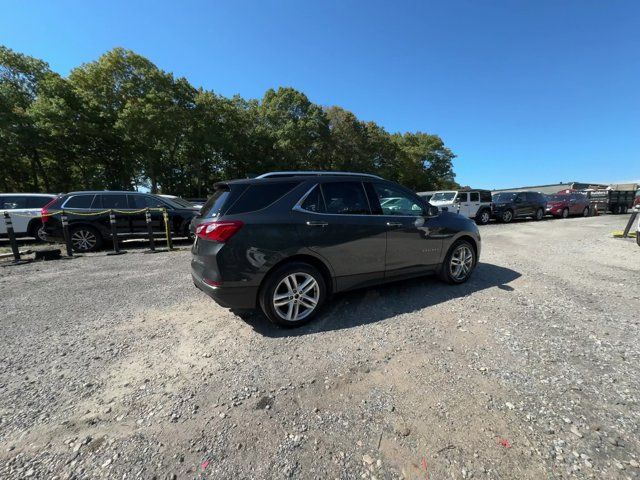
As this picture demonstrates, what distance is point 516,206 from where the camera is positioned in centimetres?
1606

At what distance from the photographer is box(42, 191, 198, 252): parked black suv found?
309 inches

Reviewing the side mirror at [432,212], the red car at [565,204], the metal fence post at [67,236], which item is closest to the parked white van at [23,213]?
the metal fence post at [67,236]

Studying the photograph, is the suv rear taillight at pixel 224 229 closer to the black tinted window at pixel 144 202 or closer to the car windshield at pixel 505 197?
the black tinted window at pixel 144 202

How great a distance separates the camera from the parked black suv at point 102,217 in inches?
309

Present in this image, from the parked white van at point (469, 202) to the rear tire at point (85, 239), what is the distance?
1460 centimetres

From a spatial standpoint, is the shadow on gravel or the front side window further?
the front side window

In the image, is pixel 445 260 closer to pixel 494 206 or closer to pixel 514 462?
pixel 514 462

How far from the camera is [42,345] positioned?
118 inches

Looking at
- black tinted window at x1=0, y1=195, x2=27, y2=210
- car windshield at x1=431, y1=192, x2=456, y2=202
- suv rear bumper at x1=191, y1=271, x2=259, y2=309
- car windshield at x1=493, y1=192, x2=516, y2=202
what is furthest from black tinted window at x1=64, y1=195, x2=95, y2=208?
car windshield at x1=493, y1=192, x2=516, y2=202

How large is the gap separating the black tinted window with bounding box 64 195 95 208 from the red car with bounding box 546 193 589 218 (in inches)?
914

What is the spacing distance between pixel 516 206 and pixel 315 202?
56.1 ft

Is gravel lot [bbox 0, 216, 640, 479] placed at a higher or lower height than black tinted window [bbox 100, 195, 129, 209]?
lower

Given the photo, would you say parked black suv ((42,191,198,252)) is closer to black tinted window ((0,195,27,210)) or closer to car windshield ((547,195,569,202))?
black tinted window ((0,195,27,210))

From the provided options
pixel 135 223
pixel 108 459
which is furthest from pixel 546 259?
pixel 135 223
